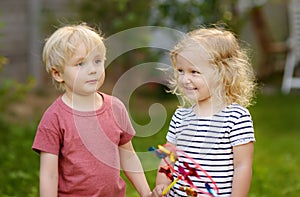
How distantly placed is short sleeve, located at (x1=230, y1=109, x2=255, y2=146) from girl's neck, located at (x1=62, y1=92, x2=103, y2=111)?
1.97 ft

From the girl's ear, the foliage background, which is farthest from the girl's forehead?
the foliage background

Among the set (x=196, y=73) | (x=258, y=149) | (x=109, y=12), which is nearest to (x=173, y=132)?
(x=196, y=73)

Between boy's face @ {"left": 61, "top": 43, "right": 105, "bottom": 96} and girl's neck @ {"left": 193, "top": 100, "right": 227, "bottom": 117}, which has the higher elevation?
boy's face @ {"left": 61, "top": 43, "right": 105, "bottom": 96}

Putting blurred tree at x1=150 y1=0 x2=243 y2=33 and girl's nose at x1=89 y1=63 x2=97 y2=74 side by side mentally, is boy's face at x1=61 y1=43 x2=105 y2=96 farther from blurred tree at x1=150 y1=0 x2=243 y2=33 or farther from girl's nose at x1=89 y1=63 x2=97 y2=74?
blurred tree at x1=150 y1=0 x2=243 y2=33

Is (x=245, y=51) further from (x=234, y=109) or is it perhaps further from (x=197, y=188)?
(x=197, y=188)

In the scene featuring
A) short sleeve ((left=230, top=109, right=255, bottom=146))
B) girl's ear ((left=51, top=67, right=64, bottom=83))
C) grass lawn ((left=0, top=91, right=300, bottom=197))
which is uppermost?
girl's ear ((left=51, top=67, right=64, bottom=83))

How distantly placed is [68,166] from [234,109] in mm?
738

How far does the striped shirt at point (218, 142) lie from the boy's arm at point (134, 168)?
30 cm

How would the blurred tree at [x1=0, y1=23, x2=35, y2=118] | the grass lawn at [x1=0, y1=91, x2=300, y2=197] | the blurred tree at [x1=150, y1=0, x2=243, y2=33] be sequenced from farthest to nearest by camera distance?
the blurred tree at [x1=150, y1=0, x2=243, y2=33], the blurred tree at [x1=0, y1=23, x2=35, y2=118], the grass lawn at [x1=0, y1=91, x2=300, y2=197]

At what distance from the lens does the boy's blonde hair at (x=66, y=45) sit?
10.1 feet

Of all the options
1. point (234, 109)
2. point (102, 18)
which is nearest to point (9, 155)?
point (102, 18)

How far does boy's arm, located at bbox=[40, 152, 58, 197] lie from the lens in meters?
3.06

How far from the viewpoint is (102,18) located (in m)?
7.63

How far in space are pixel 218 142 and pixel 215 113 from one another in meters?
0.13
